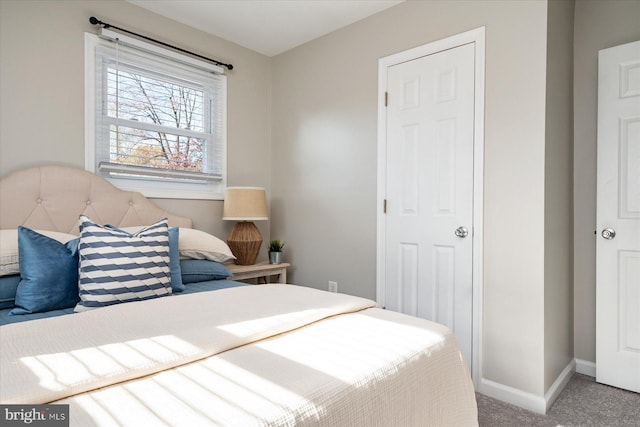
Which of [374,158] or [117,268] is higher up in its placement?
[374,158]

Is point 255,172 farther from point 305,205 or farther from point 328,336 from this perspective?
point 328,336

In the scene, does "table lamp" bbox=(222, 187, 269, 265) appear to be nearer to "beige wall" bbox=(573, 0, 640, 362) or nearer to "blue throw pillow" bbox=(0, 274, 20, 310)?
"blue throw pillow" bbox=(0, 274, 20, 310)

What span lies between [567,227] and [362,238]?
1.36 metres

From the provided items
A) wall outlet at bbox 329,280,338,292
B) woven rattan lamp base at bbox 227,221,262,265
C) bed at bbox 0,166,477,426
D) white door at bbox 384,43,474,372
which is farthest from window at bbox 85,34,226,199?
white door at bbox 384,43,474,372

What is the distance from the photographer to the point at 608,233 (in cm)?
228

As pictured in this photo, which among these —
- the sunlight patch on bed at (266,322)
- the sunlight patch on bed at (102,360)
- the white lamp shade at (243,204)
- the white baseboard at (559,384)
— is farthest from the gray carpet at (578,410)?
the white lamp shade at (243,204)

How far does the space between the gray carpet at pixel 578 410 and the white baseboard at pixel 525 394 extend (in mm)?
30

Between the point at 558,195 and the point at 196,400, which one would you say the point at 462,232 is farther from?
the point at 196,400

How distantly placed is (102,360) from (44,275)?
3.21ft

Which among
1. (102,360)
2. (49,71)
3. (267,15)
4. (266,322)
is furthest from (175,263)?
(267,15)

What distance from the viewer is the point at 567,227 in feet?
7.83

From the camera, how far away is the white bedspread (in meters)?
0.81

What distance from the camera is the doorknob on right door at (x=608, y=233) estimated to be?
2.27 metres

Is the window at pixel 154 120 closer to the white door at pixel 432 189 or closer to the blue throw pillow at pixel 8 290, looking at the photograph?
the blue throw pillow at pixel 8 290
